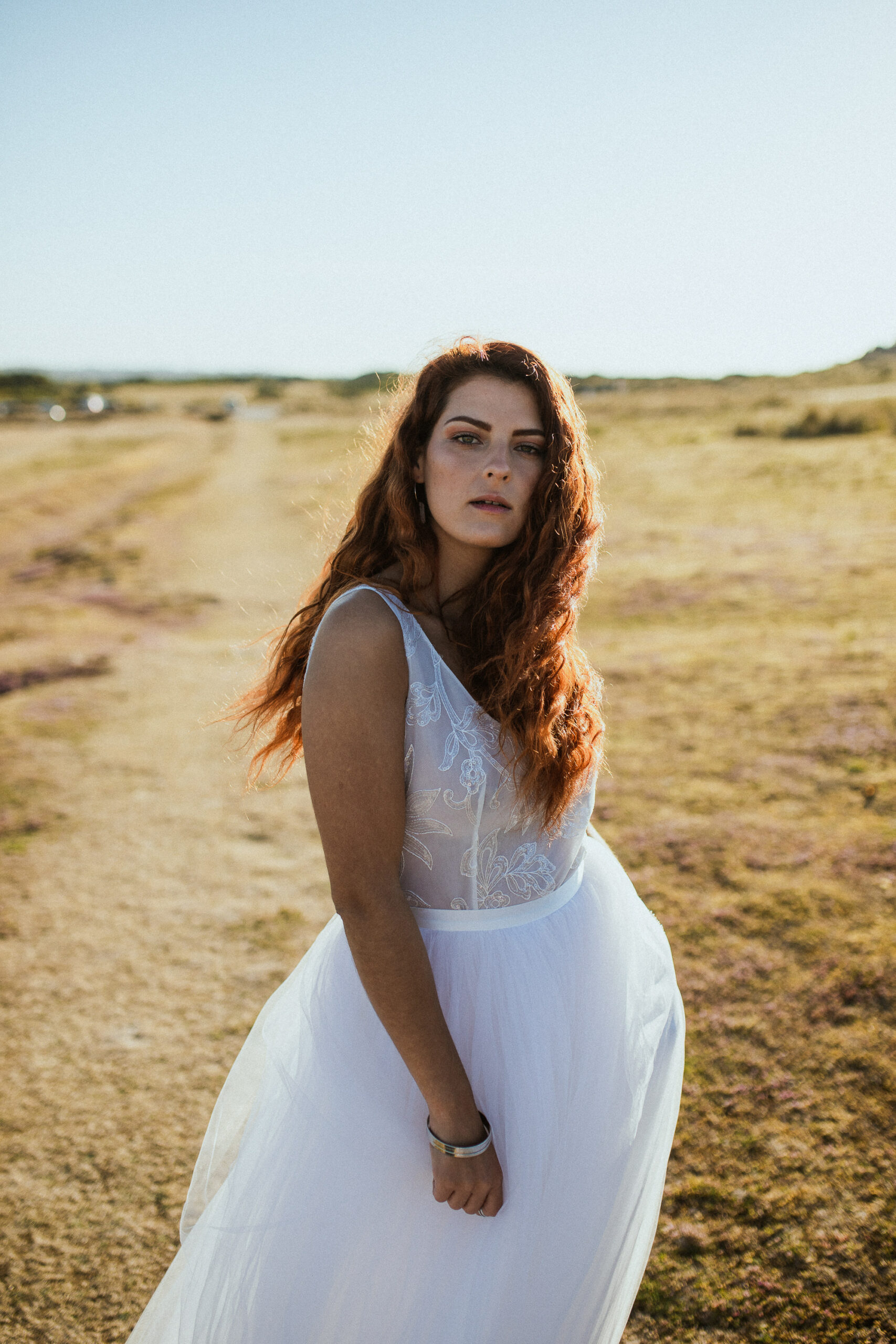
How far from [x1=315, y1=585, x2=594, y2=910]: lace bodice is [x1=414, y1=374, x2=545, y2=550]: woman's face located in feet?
0.94

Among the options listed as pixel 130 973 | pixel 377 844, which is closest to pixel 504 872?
pixel 377 844

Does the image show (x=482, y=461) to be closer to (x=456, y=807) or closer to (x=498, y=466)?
(x=498, y=466)

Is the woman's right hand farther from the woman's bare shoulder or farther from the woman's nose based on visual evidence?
the woman's nose

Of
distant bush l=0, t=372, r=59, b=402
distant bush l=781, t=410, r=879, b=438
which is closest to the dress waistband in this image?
distant bush l=781, t=410, r=879, b=438

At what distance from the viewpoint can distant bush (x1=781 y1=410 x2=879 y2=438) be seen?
25594 mm

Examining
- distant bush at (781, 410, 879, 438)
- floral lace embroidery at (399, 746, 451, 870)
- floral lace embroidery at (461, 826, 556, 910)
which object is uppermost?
distant bush at (781, 410, 879, 438)

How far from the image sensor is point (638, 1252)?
5.61 ft

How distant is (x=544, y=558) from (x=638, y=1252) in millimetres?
1565

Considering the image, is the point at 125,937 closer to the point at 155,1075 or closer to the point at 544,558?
the point at 155,1075

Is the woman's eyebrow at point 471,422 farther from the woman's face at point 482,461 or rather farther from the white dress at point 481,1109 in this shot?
the white dress at point 481,1109

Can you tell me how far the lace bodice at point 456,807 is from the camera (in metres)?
1.43

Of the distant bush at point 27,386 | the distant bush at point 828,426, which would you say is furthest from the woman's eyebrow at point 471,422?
the distant bush at point 27,386

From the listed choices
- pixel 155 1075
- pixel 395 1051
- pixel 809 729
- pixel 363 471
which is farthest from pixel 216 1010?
pixel 809 729

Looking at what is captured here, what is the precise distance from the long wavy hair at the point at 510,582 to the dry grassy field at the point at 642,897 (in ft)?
1.11
